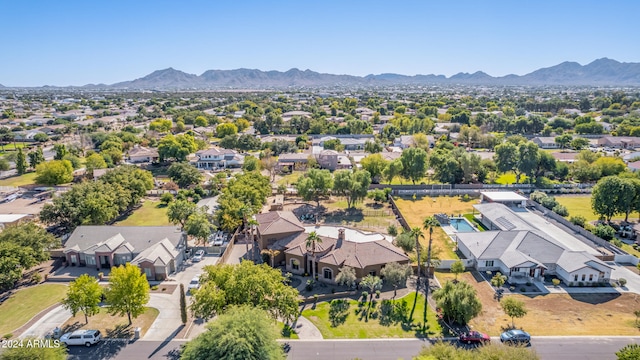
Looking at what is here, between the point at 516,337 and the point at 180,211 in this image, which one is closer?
the point at 516,337

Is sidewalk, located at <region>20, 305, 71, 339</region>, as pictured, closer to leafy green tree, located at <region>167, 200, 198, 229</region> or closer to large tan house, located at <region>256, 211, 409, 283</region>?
leafy green tree, located at <region>167, 200, 198, 229</region>

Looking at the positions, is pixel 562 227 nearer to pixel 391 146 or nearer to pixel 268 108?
pixel 391 146

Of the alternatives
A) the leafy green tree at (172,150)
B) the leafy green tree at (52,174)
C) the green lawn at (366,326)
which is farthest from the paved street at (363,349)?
the leafy green tree at (172,150)

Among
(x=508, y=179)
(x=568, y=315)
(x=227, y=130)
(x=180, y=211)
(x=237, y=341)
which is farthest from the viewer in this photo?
(x=227, y=130)

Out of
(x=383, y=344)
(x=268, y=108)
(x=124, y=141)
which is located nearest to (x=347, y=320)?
(x=383, y=344)

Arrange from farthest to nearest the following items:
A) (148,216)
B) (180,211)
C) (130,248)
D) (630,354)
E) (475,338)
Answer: (148,216) < (180,211) < (130,248) < (475,338) < (630,354)

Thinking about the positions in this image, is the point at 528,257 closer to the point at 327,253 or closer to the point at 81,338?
the point at 327,253

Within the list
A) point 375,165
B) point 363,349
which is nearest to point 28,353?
point 363,349
